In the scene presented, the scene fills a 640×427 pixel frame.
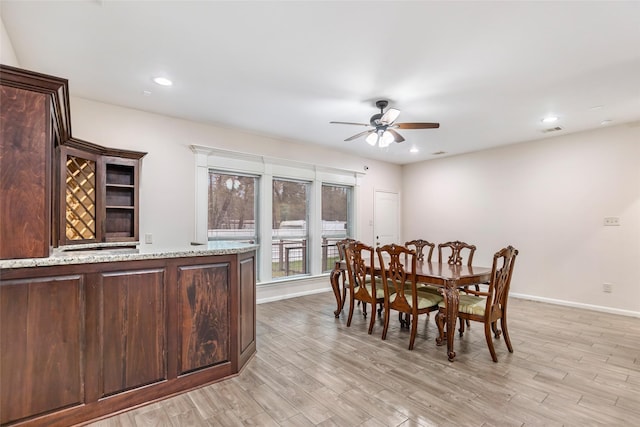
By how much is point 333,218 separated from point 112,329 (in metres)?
4.51

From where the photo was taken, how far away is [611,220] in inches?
178

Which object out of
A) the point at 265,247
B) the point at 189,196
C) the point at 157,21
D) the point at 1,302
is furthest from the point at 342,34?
the point at 265,247

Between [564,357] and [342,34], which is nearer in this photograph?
[342,34]

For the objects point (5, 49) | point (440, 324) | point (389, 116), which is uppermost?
point (5, 49)

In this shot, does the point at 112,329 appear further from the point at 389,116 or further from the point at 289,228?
the point at 289,228

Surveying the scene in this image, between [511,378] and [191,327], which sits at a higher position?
[191,327]

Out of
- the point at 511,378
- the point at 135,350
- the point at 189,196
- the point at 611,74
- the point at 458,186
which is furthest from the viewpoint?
the point at 458,186

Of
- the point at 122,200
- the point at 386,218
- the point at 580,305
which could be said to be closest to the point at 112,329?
the point at 122,200

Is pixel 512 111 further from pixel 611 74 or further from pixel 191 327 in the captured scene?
pixel 191 327

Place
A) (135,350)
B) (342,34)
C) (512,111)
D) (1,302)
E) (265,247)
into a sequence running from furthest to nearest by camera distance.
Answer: (265,247) → (512,111) → (342,34) → (135,350) → (1,302)

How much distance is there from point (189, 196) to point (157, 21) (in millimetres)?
2504

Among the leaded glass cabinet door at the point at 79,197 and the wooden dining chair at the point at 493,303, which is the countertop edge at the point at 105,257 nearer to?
the leaded glass cabinet door at the point at 79,197

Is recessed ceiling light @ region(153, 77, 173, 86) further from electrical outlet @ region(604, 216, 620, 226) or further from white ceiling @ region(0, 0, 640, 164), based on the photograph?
electrical outlet @ region(604, 216, 620, 226)

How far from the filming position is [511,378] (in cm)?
253
